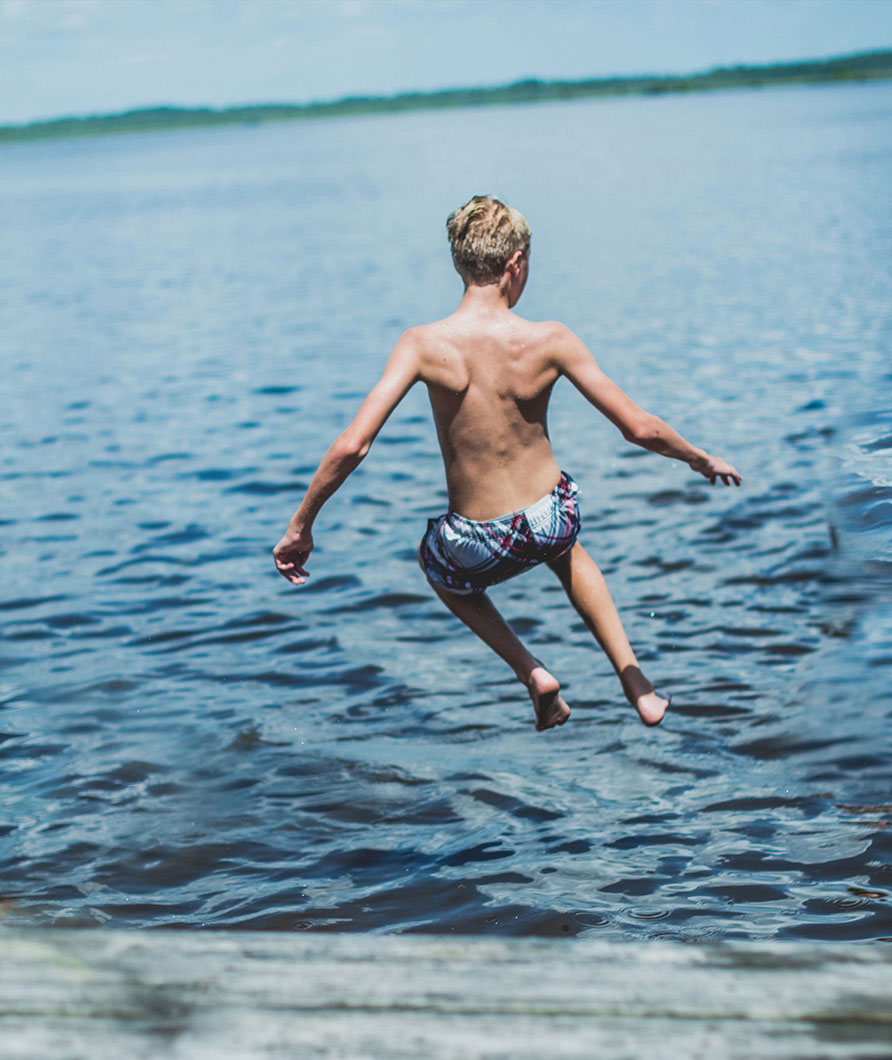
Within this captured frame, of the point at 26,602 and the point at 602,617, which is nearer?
the point at 602,617

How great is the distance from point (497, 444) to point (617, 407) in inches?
19.6

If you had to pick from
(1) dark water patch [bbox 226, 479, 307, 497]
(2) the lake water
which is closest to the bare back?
(2) the lake water

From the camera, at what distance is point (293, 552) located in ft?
16.0

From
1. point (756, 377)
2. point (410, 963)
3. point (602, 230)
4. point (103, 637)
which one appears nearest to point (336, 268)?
point (602, 230)

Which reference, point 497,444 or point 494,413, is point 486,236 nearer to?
point 494,413

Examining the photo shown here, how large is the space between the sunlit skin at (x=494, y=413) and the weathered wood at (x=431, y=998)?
7.61ft

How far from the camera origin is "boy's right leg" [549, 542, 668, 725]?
16.7 feet

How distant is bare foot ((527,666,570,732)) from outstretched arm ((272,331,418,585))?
1071 mm

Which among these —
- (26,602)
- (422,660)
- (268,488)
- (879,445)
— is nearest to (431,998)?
(422,660)

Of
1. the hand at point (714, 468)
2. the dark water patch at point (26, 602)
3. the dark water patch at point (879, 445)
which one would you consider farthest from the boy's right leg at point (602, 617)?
the dark water patch at point (26, 602)

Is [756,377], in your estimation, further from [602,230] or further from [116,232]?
[116,232]

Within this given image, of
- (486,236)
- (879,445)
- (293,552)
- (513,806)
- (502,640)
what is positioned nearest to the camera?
(486,236)

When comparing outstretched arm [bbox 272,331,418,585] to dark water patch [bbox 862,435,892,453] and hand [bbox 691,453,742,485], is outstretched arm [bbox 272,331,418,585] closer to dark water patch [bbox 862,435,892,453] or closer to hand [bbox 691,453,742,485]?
hand [bbox 691,453,742,485]

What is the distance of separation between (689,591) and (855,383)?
25.5ft
